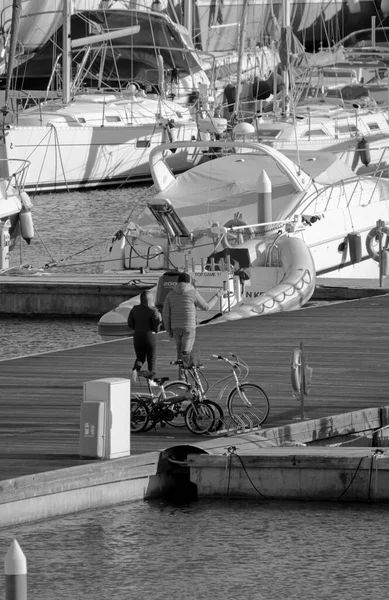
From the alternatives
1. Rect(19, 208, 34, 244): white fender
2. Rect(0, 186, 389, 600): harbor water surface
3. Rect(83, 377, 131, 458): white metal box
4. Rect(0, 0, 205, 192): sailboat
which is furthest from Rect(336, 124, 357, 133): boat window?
Rect(83, 377, 131, 458): white metal box

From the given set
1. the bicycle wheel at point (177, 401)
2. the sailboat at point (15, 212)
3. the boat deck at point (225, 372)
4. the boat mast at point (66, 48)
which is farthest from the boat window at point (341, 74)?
the bicycle wheel at point (177, 401)

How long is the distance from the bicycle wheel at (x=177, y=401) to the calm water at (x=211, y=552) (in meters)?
1.16

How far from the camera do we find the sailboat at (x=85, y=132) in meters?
48.8

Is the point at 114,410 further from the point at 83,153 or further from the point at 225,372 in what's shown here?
the point at 83,153

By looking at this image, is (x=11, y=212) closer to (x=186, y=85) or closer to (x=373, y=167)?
(x=373, y=167)

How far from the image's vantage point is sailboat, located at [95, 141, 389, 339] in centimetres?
2450

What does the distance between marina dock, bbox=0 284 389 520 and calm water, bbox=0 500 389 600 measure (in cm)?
51

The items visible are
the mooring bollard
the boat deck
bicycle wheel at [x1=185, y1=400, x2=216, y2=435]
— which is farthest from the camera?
bicycle wheel at [x1=185, y1=400, x2=216, y2=435]

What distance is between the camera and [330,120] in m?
45.2

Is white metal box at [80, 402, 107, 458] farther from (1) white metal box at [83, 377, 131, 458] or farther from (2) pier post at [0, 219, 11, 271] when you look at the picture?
(2) pier post at [0, 219, 11, 271]

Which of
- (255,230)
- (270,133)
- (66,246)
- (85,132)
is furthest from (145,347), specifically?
(85,132)

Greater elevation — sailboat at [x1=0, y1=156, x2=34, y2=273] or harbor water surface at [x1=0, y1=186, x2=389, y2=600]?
sailboat at [x1=0, y1=156, x2=34, y2=273]

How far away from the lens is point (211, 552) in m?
13.4

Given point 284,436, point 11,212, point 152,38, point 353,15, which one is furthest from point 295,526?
point 353,15
